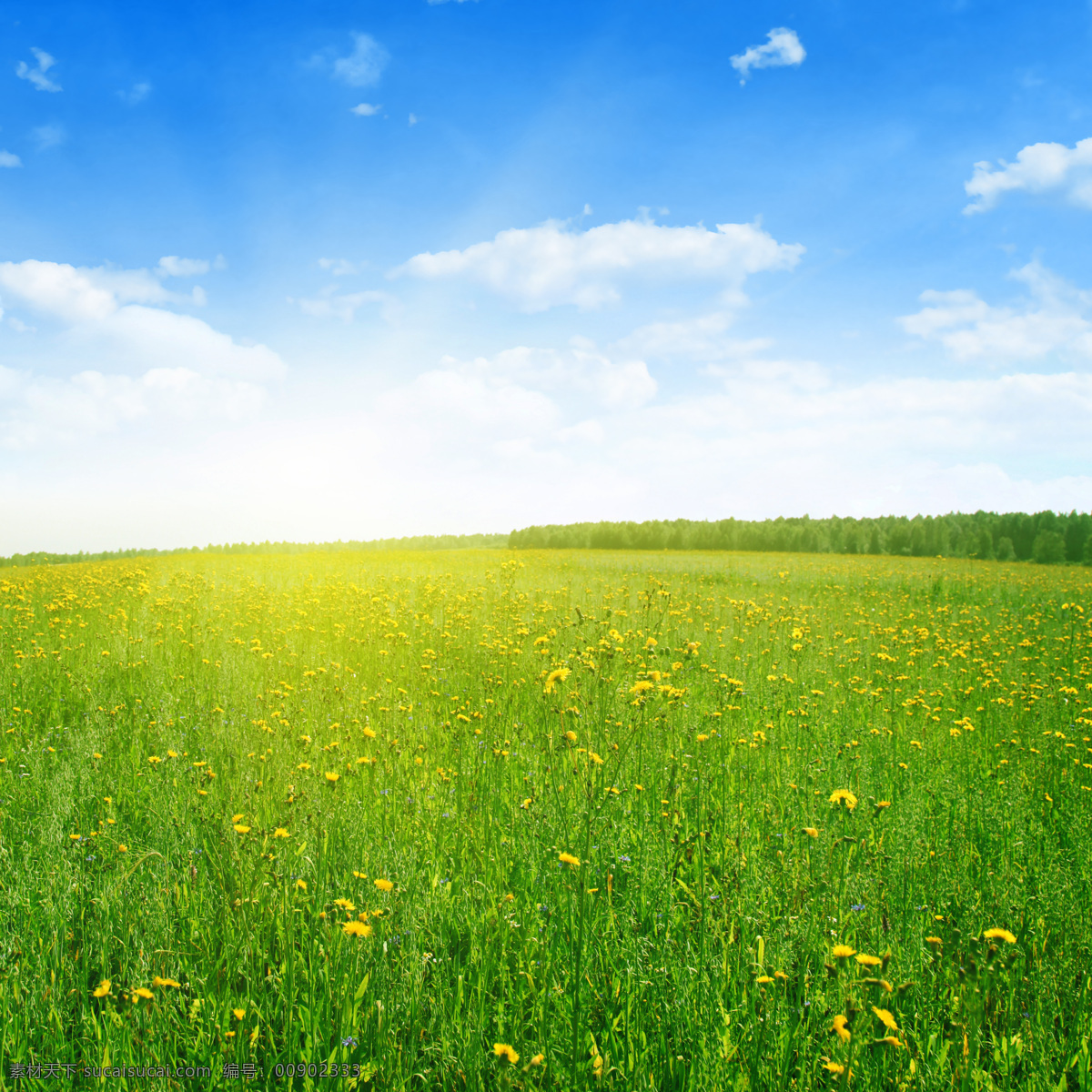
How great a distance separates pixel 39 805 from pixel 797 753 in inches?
205

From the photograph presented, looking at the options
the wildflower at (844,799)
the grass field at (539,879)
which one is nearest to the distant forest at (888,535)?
the grass field at (539,879)

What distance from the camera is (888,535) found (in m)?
62.2

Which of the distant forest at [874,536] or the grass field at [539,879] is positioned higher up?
the distant forest at [874,536]

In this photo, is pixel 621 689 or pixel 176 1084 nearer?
pixel 176 1084

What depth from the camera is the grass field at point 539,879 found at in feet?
6.09

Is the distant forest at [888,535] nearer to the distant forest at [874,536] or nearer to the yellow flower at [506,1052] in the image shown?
the distant forest at [874,536]

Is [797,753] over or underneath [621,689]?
underneath

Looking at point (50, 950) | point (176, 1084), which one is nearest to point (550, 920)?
point (176, 1084)

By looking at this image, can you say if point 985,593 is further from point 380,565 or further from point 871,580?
point 380,565

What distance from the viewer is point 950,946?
1.99 metres

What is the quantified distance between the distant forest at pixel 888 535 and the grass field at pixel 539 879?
50.5 meters

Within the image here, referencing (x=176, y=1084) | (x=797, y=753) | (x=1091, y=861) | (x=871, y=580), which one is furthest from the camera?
(x=871, y=580)

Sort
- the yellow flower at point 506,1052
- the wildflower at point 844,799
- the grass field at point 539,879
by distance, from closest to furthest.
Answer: the yellow flower at point 506,1052 < the grass field at point 539,879 < the wildflower at point 844,799

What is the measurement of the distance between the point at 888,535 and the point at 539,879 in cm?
7056
